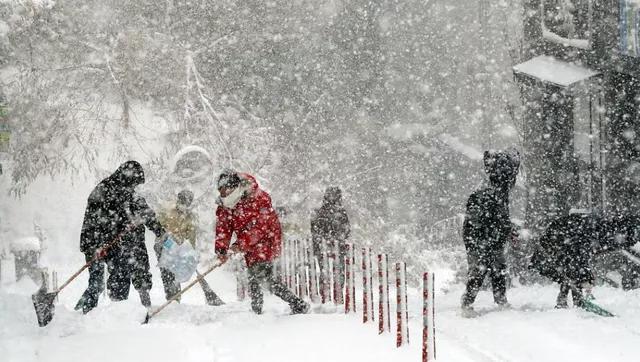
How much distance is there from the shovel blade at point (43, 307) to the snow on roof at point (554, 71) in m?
8.27

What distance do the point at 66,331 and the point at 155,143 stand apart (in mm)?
15664

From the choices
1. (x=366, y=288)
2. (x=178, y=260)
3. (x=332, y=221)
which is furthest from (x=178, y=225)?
(x=366, y=288)

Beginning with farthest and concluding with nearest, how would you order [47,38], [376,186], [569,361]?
[376,186] < [47,38] < [569,361]

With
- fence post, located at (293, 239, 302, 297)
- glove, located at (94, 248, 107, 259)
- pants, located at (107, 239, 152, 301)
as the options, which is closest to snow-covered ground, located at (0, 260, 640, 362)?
pants, located at (107, 239, 152, 301)

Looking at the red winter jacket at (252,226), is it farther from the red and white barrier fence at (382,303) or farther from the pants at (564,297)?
the pants at (564,297)

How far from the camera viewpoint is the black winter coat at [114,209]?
8867 mm

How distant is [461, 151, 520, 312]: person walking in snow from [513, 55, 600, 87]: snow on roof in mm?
4018

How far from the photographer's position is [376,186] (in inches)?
1090

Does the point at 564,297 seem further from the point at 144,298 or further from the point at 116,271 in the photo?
the point at 116,271

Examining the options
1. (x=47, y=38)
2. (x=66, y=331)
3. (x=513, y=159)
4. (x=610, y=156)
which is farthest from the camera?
(x=47, y=38)

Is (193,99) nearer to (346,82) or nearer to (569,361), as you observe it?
(346,82)

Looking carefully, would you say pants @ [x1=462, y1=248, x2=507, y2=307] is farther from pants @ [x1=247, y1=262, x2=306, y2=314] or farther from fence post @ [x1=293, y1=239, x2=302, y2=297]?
fence post @ [x1=293, y1=239, x2=302, y2=297]

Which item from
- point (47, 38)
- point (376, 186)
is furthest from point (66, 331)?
point (376, 186)

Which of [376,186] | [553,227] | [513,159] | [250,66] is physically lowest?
[376,186]
